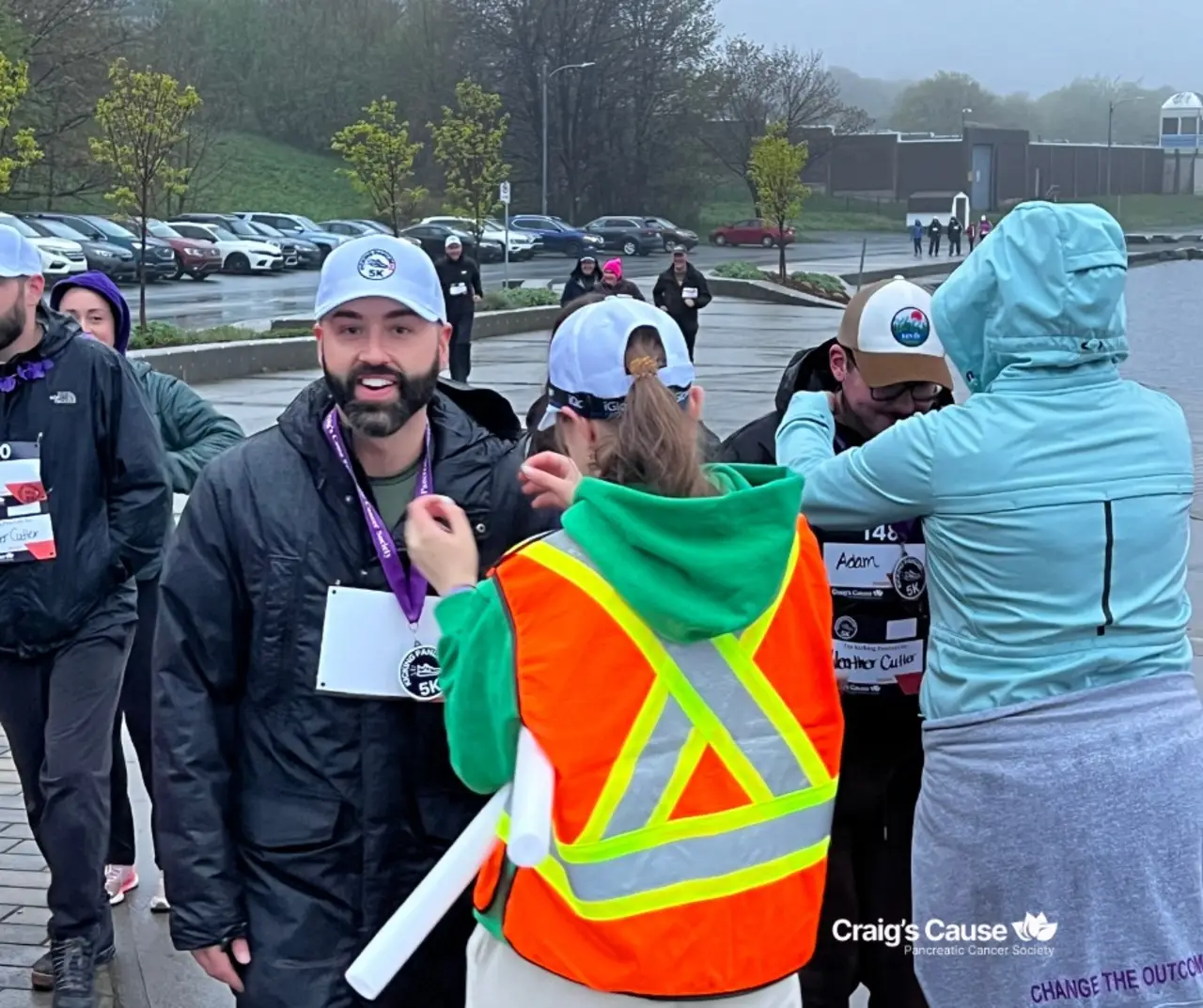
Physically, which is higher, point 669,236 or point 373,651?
point 669,236

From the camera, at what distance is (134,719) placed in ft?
15.4

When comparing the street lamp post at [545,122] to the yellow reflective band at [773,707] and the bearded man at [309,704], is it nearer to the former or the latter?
the bearded man at [309,704]

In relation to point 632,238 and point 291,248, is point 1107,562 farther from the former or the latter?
point 632,238

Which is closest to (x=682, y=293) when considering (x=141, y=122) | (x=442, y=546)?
(x=141, y=122)

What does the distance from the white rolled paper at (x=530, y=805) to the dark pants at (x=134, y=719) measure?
2763 mm

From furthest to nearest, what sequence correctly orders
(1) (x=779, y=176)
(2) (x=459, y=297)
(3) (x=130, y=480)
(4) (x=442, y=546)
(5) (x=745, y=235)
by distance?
(5) (x=745, y=235)
(1) (x=779, y=176)
(2) (x=459, y=297)
(3) (x=130, y=480)
(4) (x=442, y=546)

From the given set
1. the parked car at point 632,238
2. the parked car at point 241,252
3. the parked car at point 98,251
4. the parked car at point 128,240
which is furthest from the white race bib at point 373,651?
the parked car at point 632,238

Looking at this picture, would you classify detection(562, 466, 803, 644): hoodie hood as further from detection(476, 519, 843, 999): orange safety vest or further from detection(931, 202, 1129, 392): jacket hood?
detection(931, 202, 1129, 392): jacket hood

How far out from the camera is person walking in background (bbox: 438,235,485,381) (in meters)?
18.3

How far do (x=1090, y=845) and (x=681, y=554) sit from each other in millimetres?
1011

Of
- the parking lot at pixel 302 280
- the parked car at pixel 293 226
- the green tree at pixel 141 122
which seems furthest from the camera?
the parked car at pixel 293 226

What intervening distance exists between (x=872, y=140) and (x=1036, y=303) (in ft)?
326

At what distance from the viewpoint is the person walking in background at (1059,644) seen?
2516 mm

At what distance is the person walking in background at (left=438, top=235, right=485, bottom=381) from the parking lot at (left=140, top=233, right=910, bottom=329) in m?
1.95
